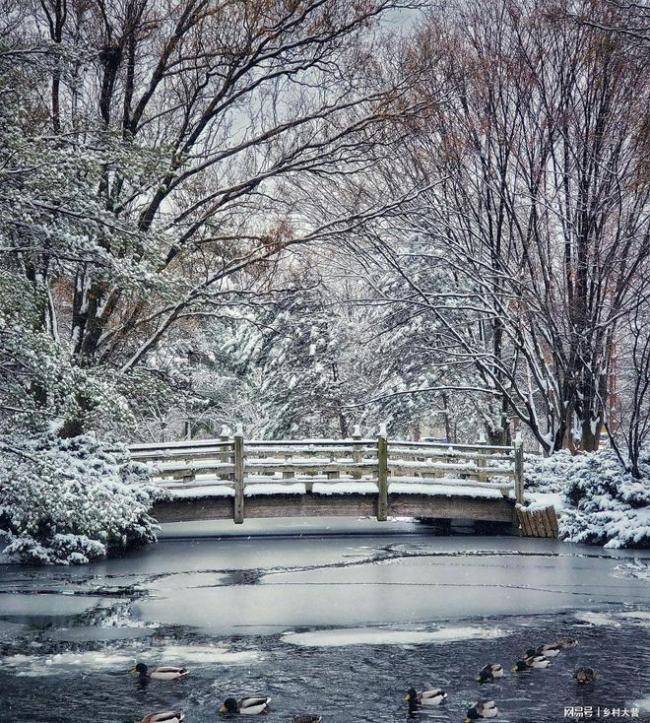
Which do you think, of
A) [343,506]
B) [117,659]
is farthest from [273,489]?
[117,659]

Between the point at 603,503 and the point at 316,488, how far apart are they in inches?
232

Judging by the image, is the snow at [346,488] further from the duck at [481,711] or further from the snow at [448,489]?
the duck at [481,711]

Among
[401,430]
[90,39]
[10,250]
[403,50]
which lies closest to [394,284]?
[401,430]

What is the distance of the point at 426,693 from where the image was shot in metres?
8.84

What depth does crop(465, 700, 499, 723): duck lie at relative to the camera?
27.3ft

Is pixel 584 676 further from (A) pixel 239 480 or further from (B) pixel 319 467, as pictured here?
(B) pixel 319 467

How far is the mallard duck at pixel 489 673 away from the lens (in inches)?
377

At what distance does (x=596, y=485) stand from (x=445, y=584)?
6.23 metres

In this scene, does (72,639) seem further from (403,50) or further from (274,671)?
(403,50)

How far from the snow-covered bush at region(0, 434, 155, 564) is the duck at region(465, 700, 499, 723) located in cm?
685

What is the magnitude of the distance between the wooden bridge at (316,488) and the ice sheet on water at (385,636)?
31.7 ft

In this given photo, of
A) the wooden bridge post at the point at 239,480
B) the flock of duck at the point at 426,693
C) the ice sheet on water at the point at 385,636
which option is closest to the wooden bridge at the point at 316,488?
the wooden bridge post at the point at 239,480

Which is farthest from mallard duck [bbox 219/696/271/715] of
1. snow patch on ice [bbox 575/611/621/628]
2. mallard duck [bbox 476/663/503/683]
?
snow patch on ice [bbox 575/611/621/628]

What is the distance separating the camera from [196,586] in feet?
50.9
